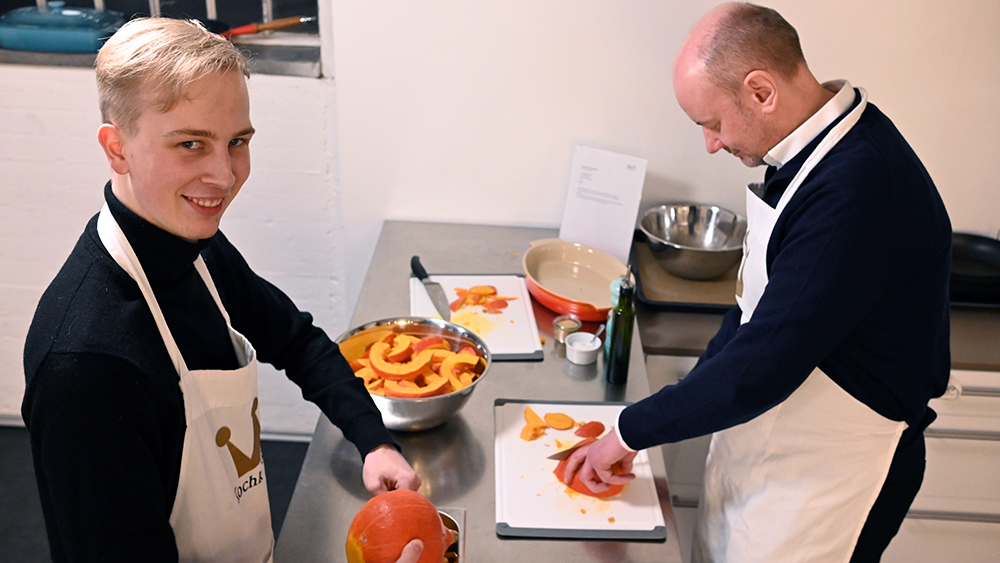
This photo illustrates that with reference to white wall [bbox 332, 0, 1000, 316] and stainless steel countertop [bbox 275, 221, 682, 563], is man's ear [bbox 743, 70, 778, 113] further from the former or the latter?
white wall [bbox 332, 0, 1000, 316]

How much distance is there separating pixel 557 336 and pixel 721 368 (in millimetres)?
656

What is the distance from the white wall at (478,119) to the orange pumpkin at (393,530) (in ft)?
4.73

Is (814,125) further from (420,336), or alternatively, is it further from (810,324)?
(420,336)

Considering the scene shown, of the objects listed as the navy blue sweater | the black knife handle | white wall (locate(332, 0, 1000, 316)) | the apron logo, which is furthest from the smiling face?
white wall (locate(332, 0, 1000, 316))

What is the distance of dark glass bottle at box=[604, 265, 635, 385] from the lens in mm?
1592

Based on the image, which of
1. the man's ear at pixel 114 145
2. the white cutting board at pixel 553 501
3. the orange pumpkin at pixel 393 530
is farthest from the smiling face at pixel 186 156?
the white cutting board at pixel 553 501

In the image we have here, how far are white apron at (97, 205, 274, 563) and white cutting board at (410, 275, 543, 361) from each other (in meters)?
0.67

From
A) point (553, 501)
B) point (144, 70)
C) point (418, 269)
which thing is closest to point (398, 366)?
point (553, 501)

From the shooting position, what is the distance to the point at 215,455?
1.08 meters

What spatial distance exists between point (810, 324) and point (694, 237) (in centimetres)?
119

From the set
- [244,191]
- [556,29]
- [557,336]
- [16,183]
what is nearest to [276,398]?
[244,191]

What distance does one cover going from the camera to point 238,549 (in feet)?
3.78

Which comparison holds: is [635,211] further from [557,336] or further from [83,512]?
[83,512]

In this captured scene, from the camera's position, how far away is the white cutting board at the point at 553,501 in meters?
1.26
